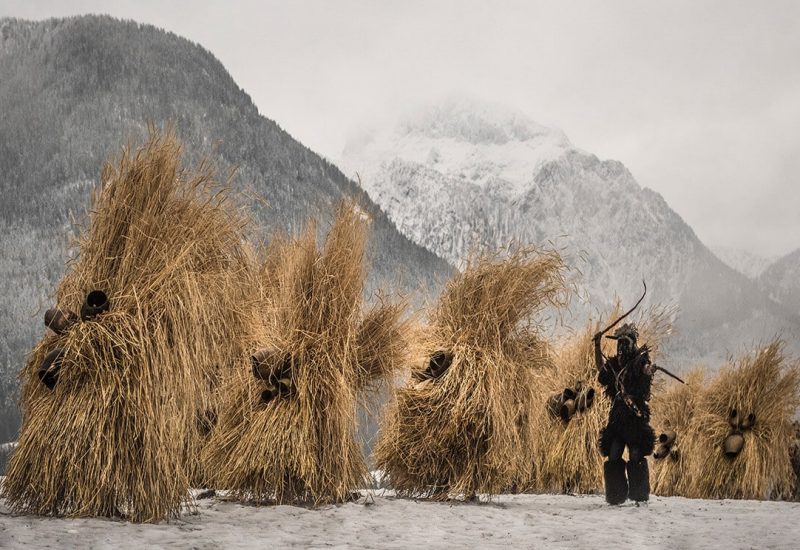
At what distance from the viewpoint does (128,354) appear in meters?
4.52

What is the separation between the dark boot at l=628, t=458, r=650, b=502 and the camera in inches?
272

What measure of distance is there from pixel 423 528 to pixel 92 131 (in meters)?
123

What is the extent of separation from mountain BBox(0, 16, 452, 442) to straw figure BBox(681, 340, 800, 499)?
65.3 metres

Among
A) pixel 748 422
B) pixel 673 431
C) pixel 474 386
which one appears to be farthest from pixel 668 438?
pixel 474 386

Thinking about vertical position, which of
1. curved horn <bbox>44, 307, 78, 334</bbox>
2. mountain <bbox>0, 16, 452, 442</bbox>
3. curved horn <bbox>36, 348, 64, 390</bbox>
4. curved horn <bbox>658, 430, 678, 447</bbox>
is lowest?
curved horn <bbox>36, 348, 64, 390</bbox>

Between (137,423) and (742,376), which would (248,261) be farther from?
(742,376)

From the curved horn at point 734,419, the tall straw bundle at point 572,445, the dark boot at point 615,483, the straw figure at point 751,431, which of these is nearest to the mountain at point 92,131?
the tall straw bundle at point 572,445

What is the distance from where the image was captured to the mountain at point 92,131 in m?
86.3

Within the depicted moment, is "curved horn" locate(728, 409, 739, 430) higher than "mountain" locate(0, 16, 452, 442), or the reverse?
"mountain" locate(0, 16, 452, 442)

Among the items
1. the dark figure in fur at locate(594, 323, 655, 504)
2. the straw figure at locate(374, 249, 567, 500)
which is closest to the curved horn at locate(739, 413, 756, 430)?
the dark figure in fur at locate(594, 323, 655, 504)

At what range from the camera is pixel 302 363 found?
6102mm

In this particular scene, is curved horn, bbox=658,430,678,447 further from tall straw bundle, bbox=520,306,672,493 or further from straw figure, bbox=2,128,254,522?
straw figure, bbox=2,128,254,522

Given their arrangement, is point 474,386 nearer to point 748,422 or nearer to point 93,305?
point 93,305

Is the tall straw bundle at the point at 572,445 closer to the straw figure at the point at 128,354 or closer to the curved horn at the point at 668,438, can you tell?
the curved horn at the point at 668,438
